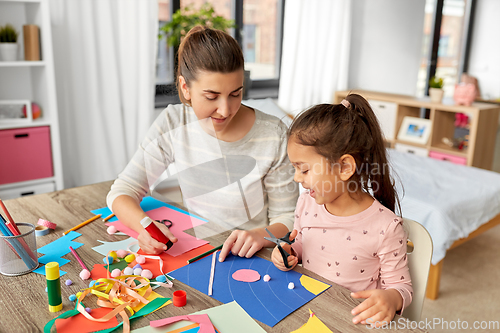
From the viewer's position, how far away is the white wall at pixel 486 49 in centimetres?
444

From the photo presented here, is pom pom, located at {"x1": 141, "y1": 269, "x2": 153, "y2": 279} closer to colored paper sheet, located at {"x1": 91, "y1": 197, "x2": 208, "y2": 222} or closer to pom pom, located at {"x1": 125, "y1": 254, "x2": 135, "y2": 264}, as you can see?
pom pom, located at {"x1": 125, "y1": 254, "x2": 135, "y2": 264}

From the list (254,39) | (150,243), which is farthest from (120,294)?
(254,39)

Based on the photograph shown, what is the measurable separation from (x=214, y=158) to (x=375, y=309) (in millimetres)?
615

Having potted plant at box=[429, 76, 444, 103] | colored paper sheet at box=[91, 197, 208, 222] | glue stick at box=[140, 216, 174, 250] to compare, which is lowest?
colored paper sheet at box=[91, 197, 208, 222]

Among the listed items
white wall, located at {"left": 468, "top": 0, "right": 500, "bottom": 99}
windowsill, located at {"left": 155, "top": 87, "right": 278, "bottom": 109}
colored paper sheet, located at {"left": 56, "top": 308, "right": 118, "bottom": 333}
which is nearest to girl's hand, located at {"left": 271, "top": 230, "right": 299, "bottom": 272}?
colored paper sheet, located at {"left": 56, "top": 308, "right": 118, "bottom": 333}

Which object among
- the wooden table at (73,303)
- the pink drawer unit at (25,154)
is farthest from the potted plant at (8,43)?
the wooden table at (73,303)

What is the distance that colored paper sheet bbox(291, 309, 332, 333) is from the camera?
67cm

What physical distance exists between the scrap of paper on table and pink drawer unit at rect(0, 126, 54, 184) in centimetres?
187

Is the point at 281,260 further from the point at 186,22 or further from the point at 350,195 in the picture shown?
the point at 186,22

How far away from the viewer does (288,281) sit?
2.68 feet

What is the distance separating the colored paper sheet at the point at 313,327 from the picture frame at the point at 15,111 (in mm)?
2059

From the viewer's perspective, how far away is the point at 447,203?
1888 millimetres

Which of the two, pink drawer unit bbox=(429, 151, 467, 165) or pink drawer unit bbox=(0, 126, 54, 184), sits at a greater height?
pink drawer unit bbox=(0, 126, 54, 184)

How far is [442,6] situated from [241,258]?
4337 millimetres
